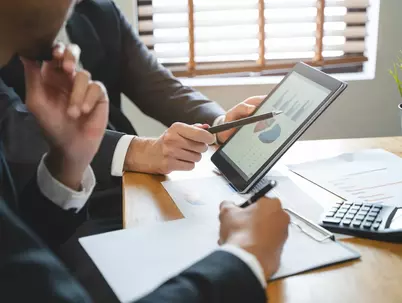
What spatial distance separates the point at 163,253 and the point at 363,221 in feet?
1.03

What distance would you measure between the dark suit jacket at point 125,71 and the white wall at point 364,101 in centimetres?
49

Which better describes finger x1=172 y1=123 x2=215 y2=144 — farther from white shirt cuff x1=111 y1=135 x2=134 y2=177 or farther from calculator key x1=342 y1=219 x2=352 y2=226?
calculator key x1=342 y1=219 x2=352 y2=226

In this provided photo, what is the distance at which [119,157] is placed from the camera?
117 centimetres

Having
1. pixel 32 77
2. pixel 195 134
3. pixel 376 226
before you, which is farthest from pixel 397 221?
pixel 32 77

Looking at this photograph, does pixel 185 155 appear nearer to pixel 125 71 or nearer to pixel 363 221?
pixel 363 221

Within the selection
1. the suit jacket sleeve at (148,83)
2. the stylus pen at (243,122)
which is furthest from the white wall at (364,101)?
the stylus pen at (243,122)

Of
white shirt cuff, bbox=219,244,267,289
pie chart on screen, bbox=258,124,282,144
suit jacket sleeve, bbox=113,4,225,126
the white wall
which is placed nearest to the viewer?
white shirt cuff, bbox=219,244,267,289

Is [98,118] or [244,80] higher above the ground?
[98,118]

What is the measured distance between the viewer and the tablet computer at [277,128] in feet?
3.27

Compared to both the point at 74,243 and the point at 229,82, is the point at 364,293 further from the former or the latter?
the point at 229,82

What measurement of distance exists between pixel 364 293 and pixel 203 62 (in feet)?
5.14

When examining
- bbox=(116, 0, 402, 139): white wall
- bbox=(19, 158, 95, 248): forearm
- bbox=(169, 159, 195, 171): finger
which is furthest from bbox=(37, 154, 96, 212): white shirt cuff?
bbox=(116, 0, 402, 139): white wall

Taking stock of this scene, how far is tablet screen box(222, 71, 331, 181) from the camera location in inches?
40.1

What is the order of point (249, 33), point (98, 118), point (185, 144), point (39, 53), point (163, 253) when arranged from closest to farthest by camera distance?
1. point (39, 53)
2. point (163, 253)
3. point (98, 118)
4. point (185, 144)
5. point (249, 33)
